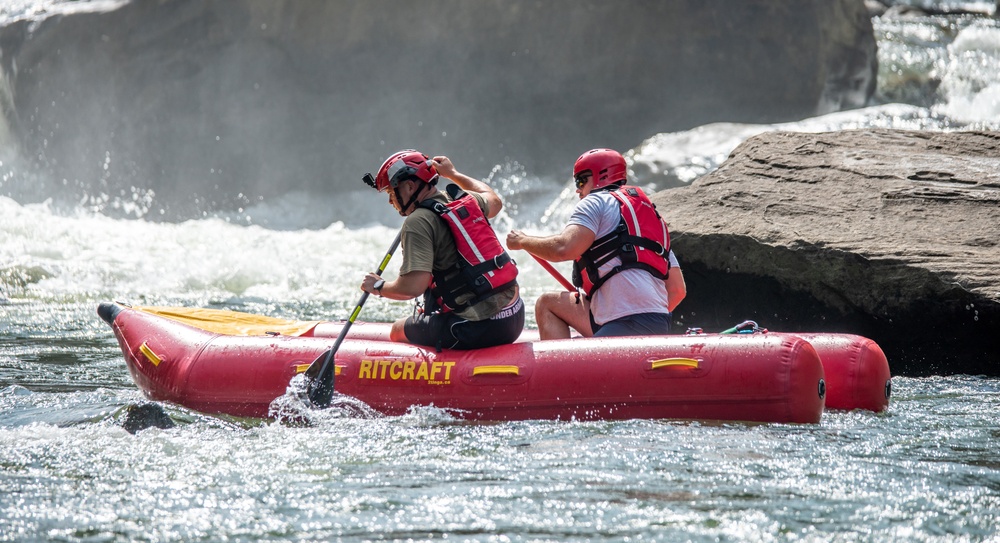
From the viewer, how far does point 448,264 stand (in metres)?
4.80

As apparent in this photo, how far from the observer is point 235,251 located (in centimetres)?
1195

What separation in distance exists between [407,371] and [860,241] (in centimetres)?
293

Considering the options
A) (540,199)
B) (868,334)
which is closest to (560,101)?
(540,199)

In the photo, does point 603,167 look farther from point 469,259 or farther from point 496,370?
point 496,370

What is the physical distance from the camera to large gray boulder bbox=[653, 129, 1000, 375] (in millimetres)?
5844

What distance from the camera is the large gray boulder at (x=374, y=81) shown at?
15430mm

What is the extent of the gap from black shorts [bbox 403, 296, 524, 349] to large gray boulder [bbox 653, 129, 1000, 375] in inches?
84.1

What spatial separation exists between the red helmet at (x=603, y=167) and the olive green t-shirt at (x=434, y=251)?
0.70 meters

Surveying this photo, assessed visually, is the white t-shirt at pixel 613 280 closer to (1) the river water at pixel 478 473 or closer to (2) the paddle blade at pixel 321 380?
(1) the river water at pixel 478 473

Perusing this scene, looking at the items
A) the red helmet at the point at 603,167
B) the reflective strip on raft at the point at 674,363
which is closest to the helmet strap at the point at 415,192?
the red helmet at the point at 603,167

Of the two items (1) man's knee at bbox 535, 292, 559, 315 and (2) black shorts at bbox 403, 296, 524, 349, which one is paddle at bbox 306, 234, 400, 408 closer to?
(2) black shorts at bbox 403, 296, 524, 349

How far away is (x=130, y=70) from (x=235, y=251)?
5.59 m

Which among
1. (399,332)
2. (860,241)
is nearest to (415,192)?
(399,332)

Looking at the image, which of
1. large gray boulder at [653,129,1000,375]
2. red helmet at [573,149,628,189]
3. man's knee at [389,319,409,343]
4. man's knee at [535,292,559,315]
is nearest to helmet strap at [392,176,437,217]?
man's knee at [389,319,409,343]
